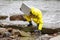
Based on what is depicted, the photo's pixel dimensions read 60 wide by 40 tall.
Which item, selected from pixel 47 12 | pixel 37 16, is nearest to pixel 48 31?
pixel 37 16

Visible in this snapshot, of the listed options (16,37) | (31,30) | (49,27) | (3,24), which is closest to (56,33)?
(49,27)

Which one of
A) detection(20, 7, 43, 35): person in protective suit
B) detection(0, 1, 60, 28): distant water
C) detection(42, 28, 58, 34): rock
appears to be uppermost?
detection(20, 7, 43, 35): person in protective suit

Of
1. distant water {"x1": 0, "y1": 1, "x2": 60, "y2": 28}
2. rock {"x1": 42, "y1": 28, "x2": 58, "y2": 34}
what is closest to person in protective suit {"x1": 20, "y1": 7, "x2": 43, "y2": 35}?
rock {"x1": 42, "y1": 28, "x2": 58, "y2": 34}

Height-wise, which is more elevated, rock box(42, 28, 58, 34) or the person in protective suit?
the person in protective suit

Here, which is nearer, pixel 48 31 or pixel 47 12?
pixel 48 31

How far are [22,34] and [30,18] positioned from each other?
2.64 ft

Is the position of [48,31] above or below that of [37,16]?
below

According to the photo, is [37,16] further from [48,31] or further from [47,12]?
[47,12]

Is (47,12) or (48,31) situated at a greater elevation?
(48,31)

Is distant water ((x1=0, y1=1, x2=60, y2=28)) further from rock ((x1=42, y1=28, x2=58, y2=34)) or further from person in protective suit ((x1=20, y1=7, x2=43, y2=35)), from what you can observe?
person in protective suit ((x1=20, y1=7, x2=43, y2=35))

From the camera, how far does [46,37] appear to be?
21.6 ft

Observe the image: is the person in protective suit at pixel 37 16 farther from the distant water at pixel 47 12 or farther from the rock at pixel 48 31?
the distant water at pixel 47 12

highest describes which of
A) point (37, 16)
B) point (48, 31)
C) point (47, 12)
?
point (37, 16)

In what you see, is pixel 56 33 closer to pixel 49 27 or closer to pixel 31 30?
pixel 49 27
